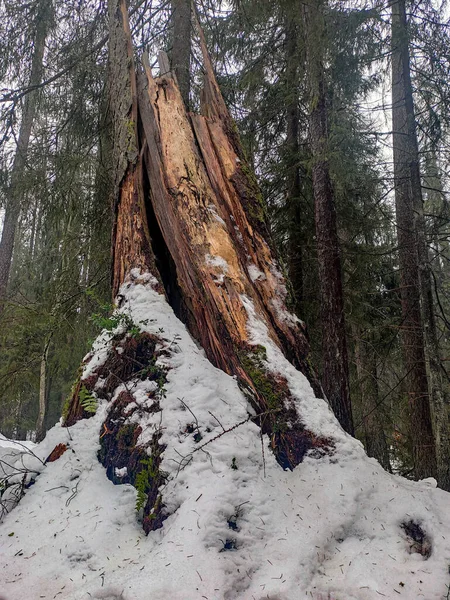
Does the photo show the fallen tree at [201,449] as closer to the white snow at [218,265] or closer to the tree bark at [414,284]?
the white snow at [218,265]

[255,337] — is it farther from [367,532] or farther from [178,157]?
[178,157]

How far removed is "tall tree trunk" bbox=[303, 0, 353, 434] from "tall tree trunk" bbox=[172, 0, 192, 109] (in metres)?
1.79

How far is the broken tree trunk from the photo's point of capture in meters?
2.79

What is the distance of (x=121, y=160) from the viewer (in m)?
4.38

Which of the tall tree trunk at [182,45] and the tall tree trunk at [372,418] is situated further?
the tall tree trunk at [372,418]

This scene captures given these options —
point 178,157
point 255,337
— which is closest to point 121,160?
point 178,157

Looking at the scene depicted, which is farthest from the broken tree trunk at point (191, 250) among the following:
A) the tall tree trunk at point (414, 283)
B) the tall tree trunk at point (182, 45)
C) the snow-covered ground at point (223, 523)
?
the tall tree trunk at point (414, 283)

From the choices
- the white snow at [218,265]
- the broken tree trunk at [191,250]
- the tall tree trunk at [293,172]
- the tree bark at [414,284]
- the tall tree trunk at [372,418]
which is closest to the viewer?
the broken tree trunk at [191,250]

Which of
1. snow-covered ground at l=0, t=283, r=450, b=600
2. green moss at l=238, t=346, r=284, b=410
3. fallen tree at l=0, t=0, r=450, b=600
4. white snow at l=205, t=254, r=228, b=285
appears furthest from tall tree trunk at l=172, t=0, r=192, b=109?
snow-covered ground at l=0, t=283, r=450, b=600

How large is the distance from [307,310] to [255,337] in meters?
4.15

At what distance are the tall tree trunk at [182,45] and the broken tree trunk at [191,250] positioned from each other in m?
1.06

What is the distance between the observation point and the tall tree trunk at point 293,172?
7008 millimetres

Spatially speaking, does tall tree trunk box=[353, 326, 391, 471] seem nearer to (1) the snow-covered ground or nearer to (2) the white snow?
(2) the white snow

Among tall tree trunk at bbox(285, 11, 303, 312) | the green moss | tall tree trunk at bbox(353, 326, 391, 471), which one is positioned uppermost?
tall tree trunk at bbox(285, 11, 303, 312)
